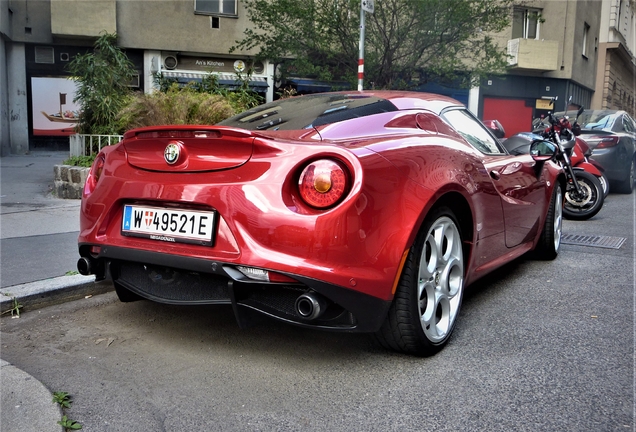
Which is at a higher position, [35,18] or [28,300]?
[35,18]

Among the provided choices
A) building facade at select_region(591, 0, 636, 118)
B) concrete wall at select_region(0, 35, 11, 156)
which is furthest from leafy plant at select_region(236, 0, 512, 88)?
building facade at select_region(591, 0, 636, 118)

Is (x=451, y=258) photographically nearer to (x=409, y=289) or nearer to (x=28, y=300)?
(x=409, y=289)

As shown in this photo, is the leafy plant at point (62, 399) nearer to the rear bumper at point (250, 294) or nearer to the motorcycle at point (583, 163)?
the rear bumper at point (250, 294)

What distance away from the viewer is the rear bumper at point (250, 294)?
2.69m

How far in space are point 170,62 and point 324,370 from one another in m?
20.7

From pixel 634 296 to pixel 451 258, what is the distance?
5.81 feet

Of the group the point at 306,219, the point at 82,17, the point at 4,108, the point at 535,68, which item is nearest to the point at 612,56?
the point at 535,68

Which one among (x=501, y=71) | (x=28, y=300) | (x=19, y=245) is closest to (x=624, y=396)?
(x=28, y=300)

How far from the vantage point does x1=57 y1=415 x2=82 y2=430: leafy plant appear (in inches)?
93.7

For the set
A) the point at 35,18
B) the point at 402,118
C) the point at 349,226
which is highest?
the point at 35,18

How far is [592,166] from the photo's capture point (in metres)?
8.57

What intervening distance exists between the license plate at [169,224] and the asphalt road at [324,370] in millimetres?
611

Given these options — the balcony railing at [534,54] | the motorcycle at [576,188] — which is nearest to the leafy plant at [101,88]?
the motorcycle at [576,188]

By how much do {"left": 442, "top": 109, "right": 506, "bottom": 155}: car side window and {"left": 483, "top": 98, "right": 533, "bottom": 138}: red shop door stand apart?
24.2 meters
